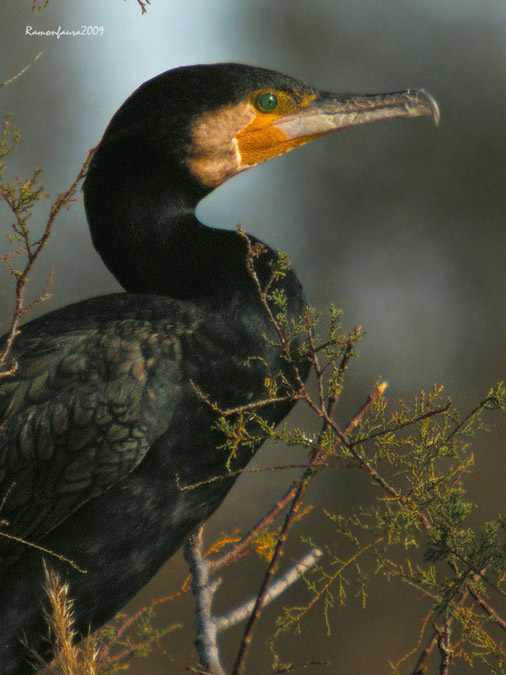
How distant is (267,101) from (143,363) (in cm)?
57

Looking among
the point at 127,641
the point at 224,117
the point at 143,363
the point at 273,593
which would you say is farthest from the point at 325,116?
the point at 127,641

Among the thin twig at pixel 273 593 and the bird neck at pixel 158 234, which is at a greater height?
the bird neck at pixel 158 234

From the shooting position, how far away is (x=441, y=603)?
105 cm

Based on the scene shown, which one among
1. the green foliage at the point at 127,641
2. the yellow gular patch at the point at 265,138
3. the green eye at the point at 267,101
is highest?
the green eye at the point at 267,101

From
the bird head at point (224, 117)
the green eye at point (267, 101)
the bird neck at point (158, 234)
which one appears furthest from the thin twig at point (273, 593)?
the green eye at point (267, 101)

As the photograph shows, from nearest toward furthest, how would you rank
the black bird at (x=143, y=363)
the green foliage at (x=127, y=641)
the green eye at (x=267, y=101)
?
the black bird at (x=143, y=363) < the green foliage at (x=127, y=641) < the green eye at (x=267, y=101)

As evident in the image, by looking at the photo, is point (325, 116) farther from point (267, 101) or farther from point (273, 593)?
point (273, 593)

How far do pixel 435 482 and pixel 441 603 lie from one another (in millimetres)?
143

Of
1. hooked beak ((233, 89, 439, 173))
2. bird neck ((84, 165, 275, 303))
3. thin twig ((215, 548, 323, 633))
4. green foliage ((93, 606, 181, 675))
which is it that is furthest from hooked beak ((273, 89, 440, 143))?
green foliage ((93, 606, 181, 675))

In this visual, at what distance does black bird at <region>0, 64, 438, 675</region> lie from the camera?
1400 mm

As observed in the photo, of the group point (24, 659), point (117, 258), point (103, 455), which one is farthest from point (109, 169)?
point (24, 659)

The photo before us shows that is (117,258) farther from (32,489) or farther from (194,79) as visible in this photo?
(32,489)

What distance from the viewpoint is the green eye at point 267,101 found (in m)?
1.64

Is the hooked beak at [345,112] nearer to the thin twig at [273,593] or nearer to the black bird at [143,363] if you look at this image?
the black bird at [143,363]
